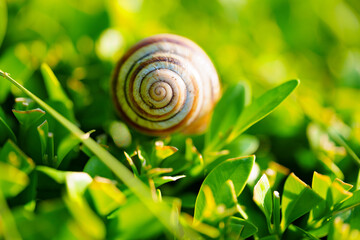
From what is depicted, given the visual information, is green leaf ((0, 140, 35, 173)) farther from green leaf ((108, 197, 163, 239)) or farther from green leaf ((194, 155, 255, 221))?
green leaf ((194, 155, 255, 221))

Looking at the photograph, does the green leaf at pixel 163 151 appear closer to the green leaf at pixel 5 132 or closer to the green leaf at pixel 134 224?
the green leaf at pixel 134 224

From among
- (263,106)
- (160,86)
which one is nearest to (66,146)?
(160,86)

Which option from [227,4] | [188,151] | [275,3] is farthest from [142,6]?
[188,151]

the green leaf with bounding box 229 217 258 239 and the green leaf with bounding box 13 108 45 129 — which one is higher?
the green leaf with bounding box 13 108 45 129

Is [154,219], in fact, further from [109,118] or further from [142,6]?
[142,6]

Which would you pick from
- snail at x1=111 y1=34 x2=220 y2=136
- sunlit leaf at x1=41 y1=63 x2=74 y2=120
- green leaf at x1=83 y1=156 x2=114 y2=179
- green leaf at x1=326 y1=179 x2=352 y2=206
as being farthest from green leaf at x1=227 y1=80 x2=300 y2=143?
sunlit leaf at x1=41 y1=63 x2=74 y2=120

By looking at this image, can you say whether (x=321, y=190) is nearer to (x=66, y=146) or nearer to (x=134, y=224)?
(x=134, y=224)

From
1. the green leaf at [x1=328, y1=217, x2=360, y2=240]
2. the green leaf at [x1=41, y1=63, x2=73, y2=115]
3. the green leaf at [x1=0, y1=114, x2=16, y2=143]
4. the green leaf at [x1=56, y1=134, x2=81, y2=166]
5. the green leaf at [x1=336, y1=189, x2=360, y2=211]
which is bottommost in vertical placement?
the green leaf at [x1=328, y1=217, x2=360, y2=240]

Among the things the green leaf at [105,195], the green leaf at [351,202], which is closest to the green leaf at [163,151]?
the green leaf at [105,195]
